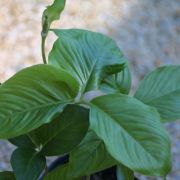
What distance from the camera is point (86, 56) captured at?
676mm

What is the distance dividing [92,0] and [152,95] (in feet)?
2.99

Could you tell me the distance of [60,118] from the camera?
669mm

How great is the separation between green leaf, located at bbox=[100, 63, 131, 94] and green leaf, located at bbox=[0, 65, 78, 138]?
0.33ft

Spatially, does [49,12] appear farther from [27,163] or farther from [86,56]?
[27,163]

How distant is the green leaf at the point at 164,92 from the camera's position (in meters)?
0.67

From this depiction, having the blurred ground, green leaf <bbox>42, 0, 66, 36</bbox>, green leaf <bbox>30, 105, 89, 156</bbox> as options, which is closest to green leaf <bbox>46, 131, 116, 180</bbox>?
green leaf <bbox>30, 105, 89, 156</bbox>

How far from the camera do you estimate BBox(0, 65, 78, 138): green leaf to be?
0.57 meters

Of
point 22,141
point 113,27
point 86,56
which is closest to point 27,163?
point 22,141

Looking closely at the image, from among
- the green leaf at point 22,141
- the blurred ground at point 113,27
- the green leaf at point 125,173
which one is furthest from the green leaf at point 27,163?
the blurred ground at point 113,27

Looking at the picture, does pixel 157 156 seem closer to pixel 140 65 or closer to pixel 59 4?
pixel 59 4

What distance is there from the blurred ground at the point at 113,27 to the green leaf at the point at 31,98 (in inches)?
30.3

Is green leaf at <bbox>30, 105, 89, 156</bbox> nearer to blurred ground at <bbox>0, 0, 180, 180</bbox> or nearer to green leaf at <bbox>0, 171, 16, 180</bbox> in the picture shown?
green leaf at <bbox>0, 171, 16, 180</bbox>

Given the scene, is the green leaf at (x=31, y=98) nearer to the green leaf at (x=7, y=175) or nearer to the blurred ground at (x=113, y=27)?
the green leaf at (x=7, y=175)

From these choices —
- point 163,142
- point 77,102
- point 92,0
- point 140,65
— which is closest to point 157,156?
point 163,142
